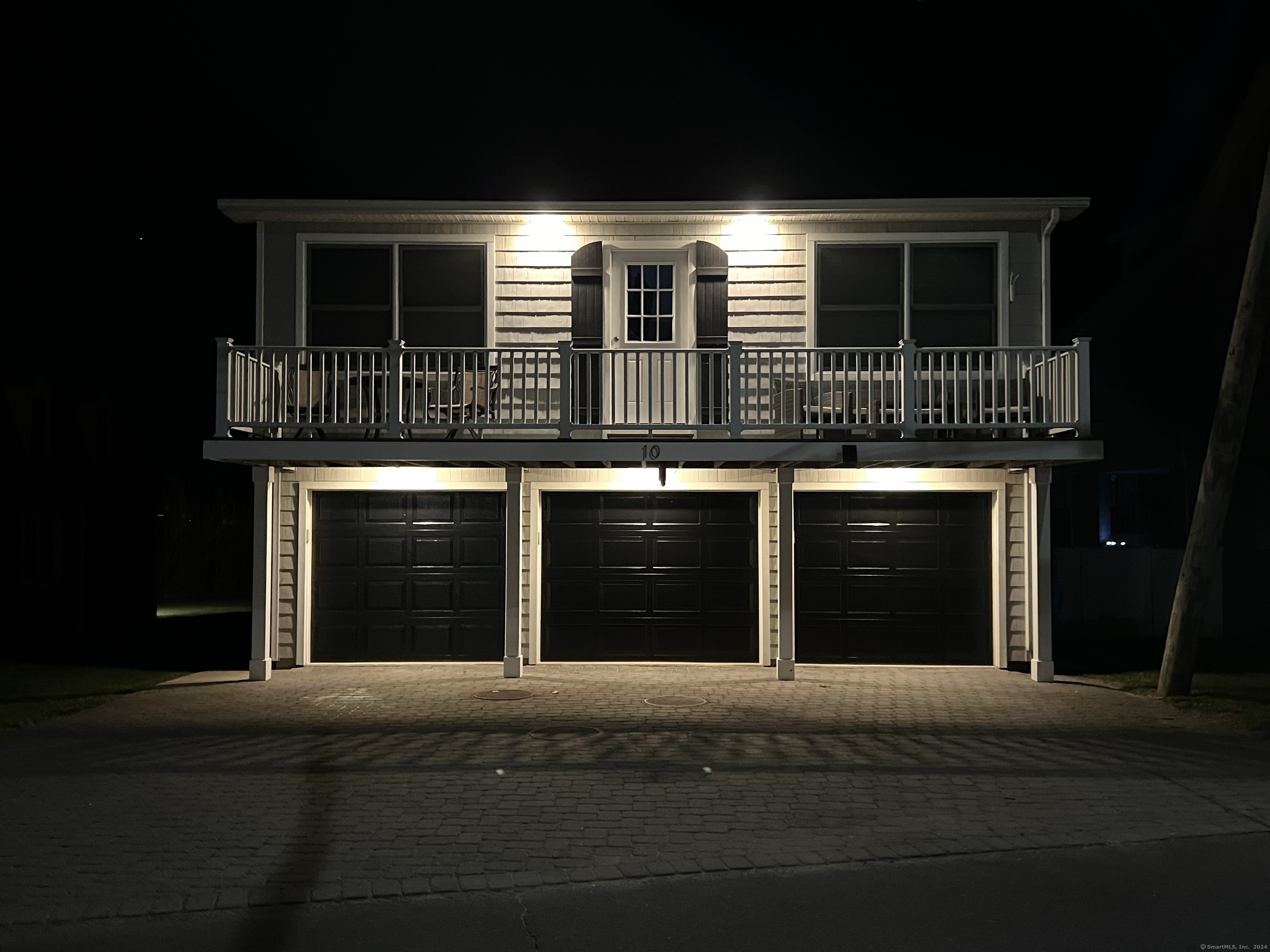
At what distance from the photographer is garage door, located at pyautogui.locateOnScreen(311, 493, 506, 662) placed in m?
15.8

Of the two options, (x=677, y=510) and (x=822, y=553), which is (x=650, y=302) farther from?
(x=822, y=553)

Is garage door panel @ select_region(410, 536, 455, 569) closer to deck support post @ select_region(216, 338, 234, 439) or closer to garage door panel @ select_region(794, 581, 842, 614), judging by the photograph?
deck support post @ select_region(216, 338, 234, 439)

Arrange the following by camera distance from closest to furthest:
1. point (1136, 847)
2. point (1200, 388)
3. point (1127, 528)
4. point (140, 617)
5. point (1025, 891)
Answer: point (1025, 891) → point (1136, 847) → point (1200, 388) → point (140, 617) → point (1127, 528)

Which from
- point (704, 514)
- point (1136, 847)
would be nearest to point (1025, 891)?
point (1136, 847)

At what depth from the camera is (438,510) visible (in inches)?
623

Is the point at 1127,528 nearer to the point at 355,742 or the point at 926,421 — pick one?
the point at 926,421

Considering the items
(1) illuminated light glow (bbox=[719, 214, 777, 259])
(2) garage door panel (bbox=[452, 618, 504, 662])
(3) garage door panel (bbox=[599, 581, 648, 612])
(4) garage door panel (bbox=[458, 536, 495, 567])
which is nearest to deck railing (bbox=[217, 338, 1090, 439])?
(1) illuminated light glow (bbox=[719, 214, 777, 259])

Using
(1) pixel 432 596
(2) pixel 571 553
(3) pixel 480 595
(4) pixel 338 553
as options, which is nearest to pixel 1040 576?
(2) pixel 571 553

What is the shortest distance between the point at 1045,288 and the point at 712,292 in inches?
172

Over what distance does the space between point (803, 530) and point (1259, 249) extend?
20.8ft

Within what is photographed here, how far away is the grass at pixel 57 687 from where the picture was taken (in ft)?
39.2

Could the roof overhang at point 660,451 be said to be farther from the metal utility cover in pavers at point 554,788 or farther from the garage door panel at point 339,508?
the metal utility cover in pavers at point 554,788

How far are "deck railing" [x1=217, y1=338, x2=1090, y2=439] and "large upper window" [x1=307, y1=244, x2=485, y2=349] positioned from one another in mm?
303

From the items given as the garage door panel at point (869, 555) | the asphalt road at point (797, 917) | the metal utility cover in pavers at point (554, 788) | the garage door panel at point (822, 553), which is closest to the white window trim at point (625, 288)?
the garage door panel at point (822, 553)
